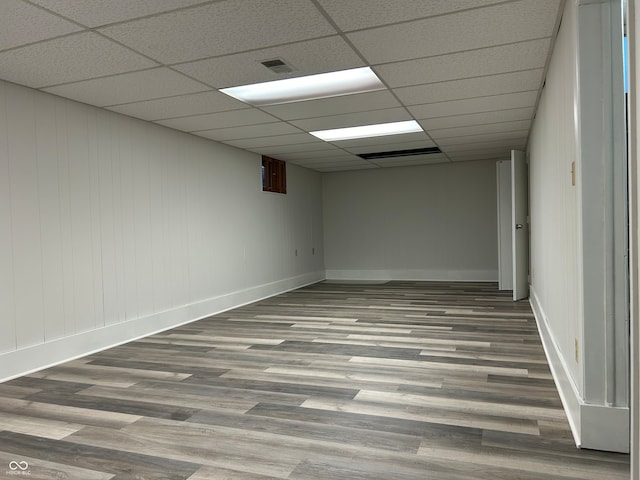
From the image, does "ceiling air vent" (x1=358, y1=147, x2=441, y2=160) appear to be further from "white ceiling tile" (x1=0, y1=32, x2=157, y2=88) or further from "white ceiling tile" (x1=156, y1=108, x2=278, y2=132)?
"white ceiling tile" (x1=0, y1=32, x2=157, y2=88)

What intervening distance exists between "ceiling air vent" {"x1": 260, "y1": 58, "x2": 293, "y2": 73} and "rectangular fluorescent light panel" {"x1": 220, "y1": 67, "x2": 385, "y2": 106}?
0.42 meters

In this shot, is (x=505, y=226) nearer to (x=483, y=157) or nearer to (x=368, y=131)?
(x=483, y=157)

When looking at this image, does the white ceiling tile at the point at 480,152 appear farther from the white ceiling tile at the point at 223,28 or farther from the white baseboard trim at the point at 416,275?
the white ceiling tile at the point at 223,28

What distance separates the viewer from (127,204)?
16.0 ft

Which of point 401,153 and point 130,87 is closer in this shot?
point 130,87

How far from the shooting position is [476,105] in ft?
16.0

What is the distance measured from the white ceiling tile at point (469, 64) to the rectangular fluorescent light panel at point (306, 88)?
0.97 ft

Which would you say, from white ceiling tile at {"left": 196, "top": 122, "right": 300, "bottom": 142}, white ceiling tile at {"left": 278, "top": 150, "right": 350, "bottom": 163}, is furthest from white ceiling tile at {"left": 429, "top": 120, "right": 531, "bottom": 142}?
white ceiling tile at {"left": 196, "top": 122, "right": 300, "bottom": 142}

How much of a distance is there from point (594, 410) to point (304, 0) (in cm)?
Result: 251

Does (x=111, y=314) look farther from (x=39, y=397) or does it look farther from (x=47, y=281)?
(x=39, y=397)

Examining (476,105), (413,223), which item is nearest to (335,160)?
(413,223)

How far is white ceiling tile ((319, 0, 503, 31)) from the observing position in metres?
2.62

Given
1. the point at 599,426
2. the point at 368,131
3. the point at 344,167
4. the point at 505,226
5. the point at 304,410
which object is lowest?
the point at 304,410

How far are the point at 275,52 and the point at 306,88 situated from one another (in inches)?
44.9
